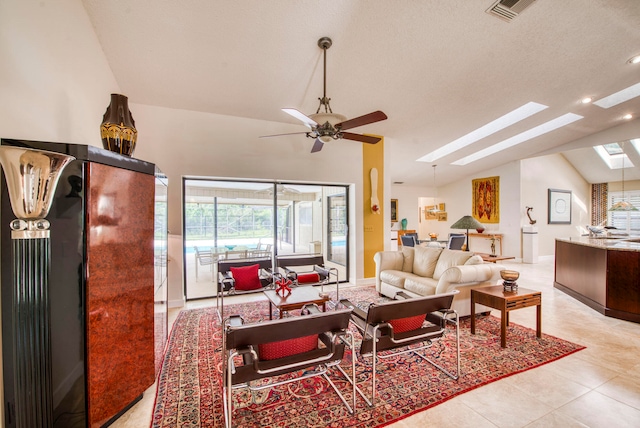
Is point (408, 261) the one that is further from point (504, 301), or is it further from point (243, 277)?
point (243, 277)

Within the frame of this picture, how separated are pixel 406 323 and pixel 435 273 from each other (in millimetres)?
2056

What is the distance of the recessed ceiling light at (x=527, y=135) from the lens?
5.77 m

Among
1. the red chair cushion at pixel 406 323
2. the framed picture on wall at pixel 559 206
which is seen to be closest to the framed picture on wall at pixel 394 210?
the framed picture on wall at pixel 559 206

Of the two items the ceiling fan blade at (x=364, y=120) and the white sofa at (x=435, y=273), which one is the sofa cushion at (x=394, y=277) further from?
the ceiling fan blade at (x=364, y=120)

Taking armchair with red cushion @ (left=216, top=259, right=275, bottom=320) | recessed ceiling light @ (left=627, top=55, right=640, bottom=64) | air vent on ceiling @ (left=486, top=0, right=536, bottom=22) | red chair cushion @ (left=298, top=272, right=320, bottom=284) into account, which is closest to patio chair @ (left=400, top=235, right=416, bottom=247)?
red chair cushion @ (left=298, top=272, right=320, bottom=284)

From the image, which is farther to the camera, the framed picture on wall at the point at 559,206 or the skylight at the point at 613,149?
the framed picture on wall at the point at 559,206

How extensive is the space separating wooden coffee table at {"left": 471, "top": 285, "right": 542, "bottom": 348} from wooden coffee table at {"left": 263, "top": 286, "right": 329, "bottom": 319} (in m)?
1.81

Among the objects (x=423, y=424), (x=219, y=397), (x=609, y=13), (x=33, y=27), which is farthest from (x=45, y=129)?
(x=609, y=13)

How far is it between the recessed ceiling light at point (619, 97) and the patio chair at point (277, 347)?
6474mm

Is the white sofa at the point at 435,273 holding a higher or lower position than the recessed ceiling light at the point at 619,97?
Answer: lower

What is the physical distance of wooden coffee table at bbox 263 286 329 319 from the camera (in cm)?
296

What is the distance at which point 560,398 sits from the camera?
209cm

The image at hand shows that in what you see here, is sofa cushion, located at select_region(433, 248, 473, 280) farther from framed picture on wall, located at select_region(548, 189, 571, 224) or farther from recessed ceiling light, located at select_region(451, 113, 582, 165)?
framed picture on wall, located at select_region(548, 189, 571, 224)

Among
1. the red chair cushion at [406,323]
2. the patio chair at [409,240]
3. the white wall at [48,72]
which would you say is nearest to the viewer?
the white wall at [48,72]
